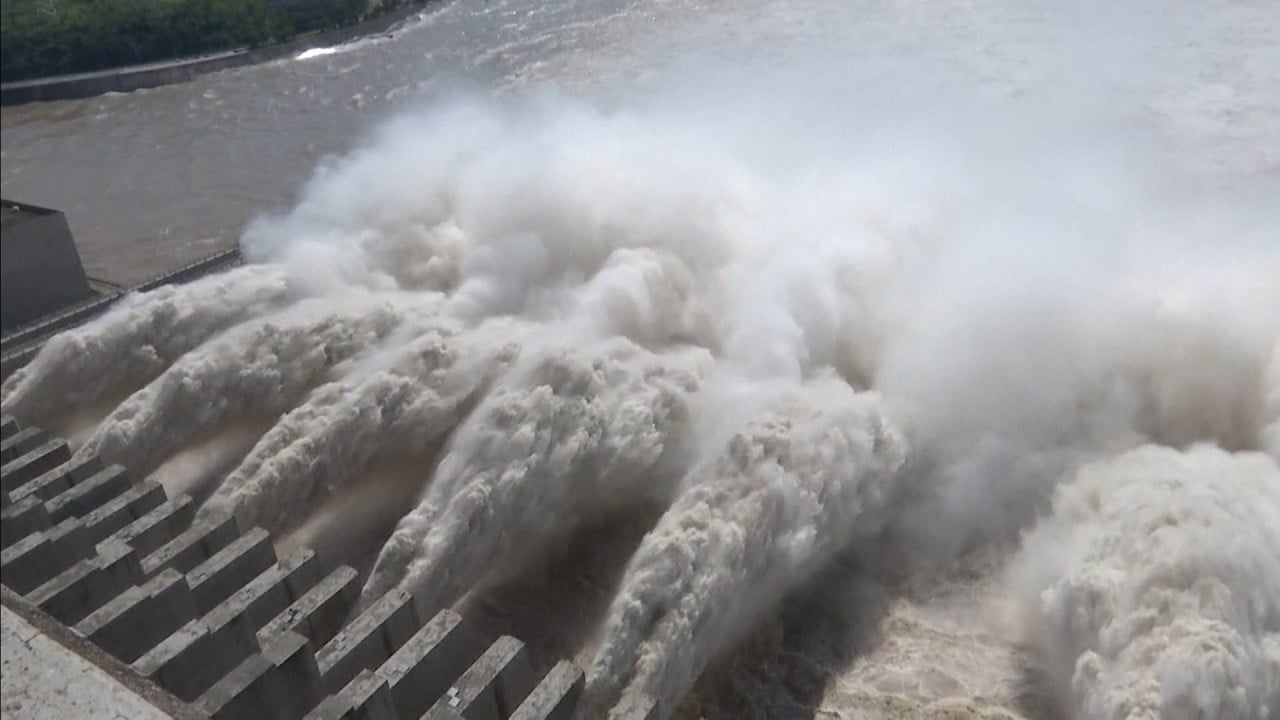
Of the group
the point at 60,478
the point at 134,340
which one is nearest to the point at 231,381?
the point at 134,340

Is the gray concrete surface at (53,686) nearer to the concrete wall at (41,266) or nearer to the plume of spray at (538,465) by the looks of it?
the plume of spray at (538,465)

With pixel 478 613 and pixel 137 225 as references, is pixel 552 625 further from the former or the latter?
pixel 137 225

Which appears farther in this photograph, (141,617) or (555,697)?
(141,617)

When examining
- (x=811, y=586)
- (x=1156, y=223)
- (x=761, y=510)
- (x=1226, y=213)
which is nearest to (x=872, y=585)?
(x=811, y=586)

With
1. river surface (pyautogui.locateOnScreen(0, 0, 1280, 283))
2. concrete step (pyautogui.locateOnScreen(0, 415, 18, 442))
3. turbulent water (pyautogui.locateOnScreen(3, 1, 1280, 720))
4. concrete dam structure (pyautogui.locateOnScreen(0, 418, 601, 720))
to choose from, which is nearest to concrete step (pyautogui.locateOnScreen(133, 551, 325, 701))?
concrete dam structure (pyautogui.locateOnScreen(0, 418, 601, 720))

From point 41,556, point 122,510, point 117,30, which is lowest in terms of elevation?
point 122,510

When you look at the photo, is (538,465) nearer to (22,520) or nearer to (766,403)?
(766,403)
